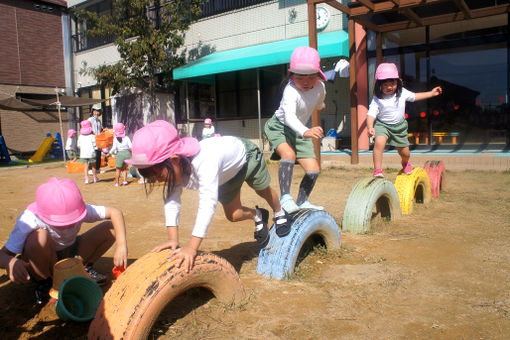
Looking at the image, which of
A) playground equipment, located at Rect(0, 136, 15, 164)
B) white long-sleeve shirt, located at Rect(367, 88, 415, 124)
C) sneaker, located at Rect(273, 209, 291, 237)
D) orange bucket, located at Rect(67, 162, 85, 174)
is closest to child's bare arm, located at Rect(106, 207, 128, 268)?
sneaker, located at Rect(273, 209, 291, 237)

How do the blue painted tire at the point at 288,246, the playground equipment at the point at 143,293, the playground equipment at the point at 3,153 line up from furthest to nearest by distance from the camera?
1. the playground equipment at the point at 3,153
2. the blue painted tire at the point at 288,246
3. the playground equipment at the point at 143,293

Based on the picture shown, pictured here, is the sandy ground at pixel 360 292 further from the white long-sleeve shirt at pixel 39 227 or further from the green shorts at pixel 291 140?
the green shorts at pixel 291 140

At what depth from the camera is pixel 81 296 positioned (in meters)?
2.80

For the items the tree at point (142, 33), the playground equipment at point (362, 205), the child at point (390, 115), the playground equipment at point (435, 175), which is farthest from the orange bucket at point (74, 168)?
the playground equipment at point (362, 205)

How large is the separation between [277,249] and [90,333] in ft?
4.86

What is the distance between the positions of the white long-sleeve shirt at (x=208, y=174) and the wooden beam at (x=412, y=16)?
7.66 meters

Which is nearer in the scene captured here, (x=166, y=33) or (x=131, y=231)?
(x=131, y=231)

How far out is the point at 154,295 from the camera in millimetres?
2225

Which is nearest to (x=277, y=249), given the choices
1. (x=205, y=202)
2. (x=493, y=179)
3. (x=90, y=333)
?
(x=205, y=202)

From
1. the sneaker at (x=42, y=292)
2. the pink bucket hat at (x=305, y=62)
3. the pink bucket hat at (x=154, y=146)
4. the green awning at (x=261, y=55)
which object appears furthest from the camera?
the green awning at (x=261, y=55)

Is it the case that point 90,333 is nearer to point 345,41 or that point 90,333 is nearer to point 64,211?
point 64,211

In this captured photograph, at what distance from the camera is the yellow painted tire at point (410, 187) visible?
17.5 ft

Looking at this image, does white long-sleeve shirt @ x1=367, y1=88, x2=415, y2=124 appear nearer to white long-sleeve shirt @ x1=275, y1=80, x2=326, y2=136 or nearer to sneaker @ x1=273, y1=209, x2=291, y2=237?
white long-sleeve shirt @ x1=275, y1=80, x2=326, y2=136

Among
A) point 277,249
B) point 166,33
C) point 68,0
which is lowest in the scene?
point 277,249
